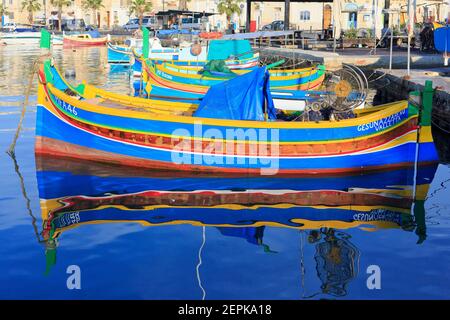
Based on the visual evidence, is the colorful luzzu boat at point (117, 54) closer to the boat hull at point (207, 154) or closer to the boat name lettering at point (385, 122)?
the boat hull at point (207, 154)

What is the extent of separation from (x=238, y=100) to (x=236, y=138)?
1.27m

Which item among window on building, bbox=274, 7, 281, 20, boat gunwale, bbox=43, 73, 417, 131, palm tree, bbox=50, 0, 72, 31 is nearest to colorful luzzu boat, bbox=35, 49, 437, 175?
boat gunwale, bbox=43, 73, 417, 131

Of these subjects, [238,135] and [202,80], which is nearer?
[238,135]

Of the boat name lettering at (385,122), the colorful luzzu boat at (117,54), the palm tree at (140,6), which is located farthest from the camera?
the palm tree at (140,6)

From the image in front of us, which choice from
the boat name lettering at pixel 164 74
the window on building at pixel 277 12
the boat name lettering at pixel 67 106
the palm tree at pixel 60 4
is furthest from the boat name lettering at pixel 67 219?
the palm tree at pixel 60 4

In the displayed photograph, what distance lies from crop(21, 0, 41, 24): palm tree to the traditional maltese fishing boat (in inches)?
4303

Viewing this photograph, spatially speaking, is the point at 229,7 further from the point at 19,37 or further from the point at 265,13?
the point at 19,37

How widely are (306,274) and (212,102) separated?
7737 millimetres

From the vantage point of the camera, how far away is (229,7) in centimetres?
9312

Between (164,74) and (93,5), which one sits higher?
(93,5)

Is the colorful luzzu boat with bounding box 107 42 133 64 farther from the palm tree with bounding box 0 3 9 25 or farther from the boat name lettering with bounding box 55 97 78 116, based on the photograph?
the palm tree with bounding box 0 3 9 25

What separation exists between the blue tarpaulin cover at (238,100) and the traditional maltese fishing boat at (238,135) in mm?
25

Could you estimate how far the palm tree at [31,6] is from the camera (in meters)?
120

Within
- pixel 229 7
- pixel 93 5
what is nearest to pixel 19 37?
pixel 93 5
